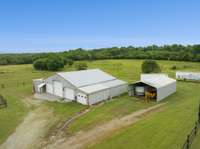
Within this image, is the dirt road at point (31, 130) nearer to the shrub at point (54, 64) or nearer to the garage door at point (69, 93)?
the garage door at point (69, 93)

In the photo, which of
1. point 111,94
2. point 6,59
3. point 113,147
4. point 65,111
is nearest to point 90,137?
point 113,147

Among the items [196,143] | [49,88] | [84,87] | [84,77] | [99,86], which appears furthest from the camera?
[49,88]

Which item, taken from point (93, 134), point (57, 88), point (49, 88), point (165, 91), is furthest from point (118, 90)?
point (93, 134)

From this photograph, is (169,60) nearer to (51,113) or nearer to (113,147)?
(51,113)

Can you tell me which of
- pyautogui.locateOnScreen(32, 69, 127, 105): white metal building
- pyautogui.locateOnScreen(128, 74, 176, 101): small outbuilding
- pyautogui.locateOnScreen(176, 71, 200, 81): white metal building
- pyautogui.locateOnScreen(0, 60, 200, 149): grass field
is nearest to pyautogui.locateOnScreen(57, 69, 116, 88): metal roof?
pyautogui.locateOnScreen(32, 69, 127, 105): white metal building

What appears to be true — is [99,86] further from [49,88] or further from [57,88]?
[49,88]

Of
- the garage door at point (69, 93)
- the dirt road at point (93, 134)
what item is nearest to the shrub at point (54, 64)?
the garage door at point (69, 93)
